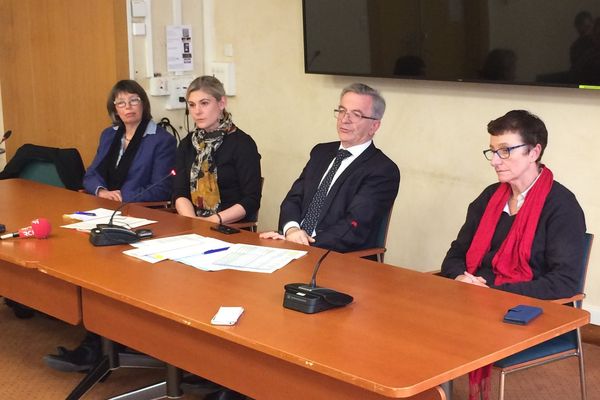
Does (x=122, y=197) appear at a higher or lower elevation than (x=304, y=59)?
lower

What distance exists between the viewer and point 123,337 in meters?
2.95

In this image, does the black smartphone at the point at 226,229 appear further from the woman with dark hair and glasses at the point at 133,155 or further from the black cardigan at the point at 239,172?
the woman with dark hair and glasses at the point at 133,155

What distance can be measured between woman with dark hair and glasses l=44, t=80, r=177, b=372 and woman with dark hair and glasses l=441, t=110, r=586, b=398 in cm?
191

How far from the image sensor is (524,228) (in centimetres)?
320

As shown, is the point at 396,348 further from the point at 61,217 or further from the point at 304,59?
the point at 304,59

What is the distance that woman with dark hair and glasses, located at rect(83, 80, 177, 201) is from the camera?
15.6 ft

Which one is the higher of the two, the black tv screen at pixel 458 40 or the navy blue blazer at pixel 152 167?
the black tv screen at pixel 458 40

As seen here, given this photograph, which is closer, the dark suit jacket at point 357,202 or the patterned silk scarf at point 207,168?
the dark suit jacket at point 357,202

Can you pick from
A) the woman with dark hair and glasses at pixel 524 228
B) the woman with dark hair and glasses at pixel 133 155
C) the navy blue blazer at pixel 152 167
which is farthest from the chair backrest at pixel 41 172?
the woman with dark hair and glasses at pixel 524 228

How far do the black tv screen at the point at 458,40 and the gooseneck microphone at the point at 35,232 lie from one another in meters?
2.16

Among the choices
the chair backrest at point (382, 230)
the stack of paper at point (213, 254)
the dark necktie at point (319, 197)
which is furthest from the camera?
the dark necktie at point (319, 197)

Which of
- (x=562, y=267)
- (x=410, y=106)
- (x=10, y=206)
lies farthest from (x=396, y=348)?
(x=410, y=106)

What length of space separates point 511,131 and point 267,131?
2.62 meters

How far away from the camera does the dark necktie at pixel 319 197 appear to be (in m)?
3.87
